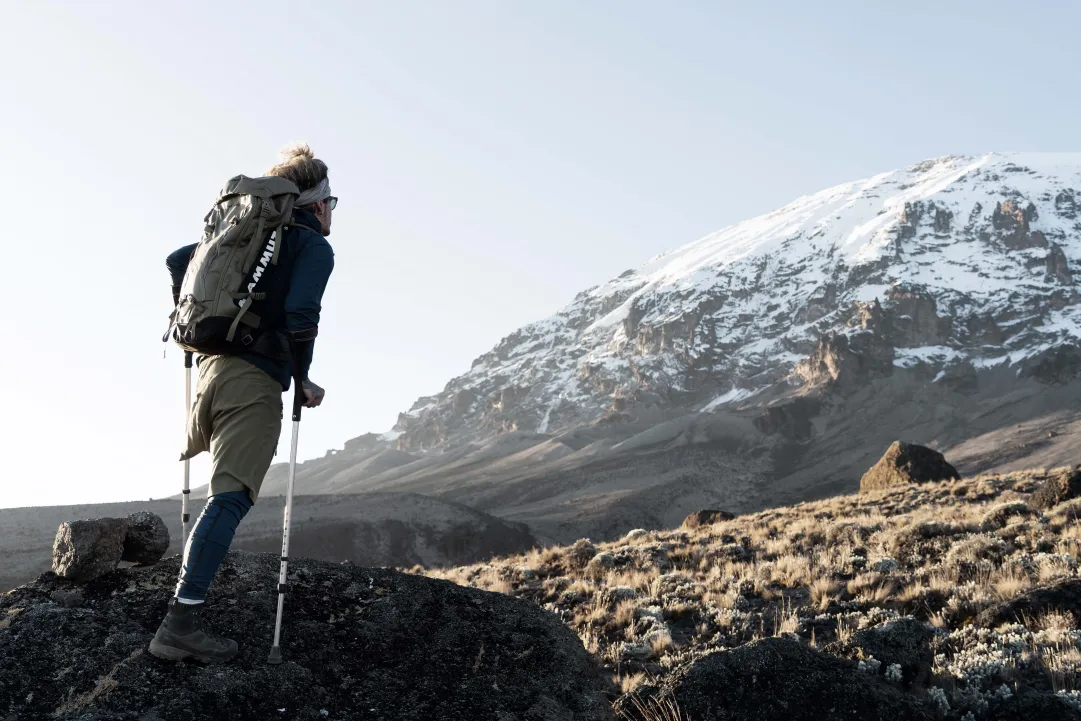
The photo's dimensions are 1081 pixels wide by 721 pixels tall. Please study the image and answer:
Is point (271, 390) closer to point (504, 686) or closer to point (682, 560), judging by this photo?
point (504, 686)

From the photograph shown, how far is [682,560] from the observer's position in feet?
44.9

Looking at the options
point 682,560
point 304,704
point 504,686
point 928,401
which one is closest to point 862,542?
point 682,560

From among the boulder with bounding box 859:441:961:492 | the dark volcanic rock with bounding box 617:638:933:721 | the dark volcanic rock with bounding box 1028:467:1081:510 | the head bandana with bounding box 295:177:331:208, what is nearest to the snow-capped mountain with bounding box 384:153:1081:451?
the boulder with bounding box 859:441:961:492

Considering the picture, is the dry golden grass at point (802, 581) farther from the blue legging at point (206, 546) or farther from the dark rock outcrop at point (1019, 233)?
the dark rock outcrop at point (1019, 233)

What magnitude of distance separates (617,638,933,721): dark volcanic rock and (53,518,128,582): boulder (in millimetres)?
3008

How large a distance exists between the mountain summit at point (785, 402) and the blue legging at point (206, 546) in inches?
2590

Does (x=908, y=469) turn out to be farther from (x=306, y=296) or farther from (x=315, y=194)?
(x=306, y=296)

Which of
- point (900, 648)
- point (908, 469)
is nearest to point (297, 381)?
point (900, 648)

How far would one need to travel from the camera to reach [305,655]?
4160 mm

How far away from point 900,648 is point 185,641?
4.14 meters

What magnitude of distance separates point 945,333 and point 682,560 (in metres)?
152

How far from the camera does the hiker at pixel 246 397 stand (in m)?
3.89

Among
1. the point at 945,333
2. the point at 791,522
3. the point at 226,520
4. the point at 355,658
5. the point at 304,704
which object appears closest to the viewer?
the point at 304,704

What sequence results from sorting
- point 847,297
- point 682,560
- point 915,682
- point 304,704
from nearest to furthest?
1. point 304,704
2. point 915,682
3. point 682,560
4. point 847,297
